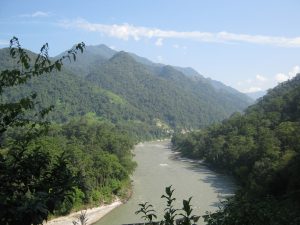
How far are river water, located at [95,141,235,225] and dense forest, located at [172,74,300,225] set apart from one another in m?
3.34

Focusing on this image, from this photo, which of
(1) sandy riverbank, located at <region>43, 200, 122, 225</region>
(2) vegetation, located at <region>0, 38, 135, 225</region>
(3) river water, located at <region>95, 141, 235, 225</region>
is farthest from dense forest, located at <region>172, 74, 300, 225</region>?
(1) sandy riverbank, located at <region>43, 200, 122, 225</region>

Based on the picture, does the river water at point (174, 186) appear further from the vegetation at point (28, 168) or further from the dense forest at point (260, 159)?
the vegetation at point (28, 168)

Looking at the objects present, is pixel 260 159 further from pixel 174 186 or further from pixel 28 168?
pixel 28 168

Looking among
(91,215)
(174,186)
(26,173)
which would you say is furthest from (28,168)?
(174,186)

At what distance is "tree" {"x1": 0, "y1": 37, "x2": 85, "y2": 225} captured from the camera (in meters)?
4.25

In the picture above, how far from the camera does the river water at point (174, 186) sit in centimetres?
4450

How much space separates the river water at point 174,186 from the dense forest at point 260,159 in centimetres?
334

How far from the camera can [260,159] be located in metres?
59.0

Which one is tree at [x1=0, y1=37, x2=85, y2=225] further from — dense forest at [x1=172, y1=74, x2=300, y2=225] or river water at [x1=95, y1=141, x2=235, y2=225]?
river water at [x1=95, y1=141, x2=235, y2=225]

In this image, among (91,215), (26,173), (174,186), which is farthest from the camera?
(174,186)

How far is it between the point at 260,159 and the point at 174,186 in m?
13.0

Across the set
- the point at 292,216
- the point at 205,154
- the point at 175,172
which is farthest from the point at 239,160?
the point at 292,216

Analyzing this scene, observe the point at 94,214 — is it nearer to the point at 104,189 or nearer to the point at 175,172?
the point at 104,189

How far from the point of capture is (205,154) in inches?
3529
